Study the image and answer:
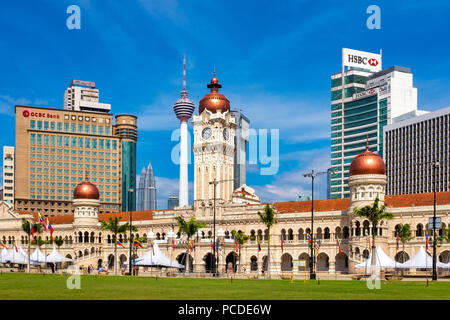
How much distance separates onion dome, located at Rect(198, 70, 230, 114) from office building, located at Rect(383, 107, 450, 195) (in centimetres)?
6896

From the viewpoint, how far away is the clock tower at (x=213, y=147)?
11962 cm

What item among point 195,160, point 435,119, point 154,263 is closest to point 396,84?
point 435,119

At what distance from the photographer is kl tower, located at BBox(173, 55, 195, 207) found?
584 ft

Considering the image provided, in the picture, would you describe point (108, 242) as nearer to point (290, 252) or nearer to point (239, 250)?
point (239, 250)

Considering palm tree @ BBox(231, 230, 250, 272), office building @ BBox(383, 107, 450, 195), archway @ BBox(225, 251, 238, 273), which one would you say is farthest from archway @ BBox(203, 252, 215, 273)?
office building @ BBox(383, 107, 450, 195)

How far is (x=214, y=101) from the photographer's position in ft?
397

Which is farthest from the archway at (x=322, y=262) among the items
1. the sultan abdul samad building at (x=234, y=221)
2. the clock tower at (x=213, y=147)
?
the clock tower at (x=213, y=147)

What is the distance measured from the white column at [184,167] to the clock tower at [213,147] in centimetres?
5478

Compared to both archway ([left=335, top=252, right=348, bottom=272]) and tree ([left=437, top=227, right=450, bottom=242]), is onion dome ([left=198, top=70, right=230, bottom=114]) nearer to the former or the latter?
archway ([left=335, top=252, right=348, bottom=272])

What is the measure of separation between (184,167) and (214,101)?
61.6 meters

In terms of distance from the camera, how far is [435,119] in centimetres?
17775

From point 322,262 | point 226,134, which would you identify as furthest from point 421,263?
point 226,134

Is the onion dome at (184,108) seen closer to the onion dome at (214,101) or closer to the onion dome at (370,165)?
the onion dome at (214,101)
